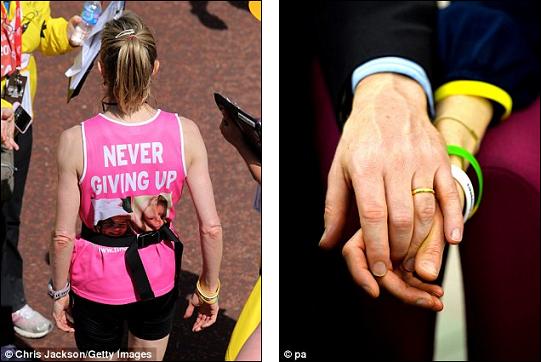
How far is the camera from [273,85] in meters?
0.73

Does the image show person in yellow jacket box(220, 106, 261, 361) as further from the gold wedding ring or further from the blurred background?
the gold wedding ring

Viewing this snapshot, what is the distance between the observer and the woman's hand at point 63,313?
0.75 m

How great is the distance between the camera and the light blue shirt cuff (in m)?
0.87

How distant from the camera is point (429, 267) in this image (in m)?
0.73

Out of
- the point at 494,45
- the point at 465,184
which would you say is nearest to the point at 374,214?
the point at 465,184

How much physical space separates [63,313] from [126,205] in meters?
0.15

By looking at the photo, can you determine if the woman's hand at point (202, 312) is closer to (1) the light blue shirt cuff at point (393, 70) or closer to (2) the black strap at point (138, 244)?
(2) the black strap at point (138, 244)

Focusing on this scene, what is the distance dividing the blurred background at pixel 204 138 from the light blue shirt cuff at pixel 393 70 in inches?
5.6

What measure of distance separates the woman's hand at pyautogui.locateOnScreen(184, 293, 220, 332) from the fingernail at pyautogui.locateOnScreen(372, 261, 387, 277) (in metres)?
0.18

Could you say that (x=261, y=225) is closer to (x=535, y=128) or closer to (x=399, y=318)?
(x=399, y=318)

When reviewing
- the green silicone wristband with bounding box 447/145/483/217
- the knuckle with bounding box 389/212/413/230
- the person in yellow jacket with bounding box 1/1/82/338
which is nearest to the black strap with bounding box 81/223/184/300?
the person in yellow jacket with bounding box 1/1/82/338

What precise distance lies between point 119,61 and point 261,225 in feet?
0.73

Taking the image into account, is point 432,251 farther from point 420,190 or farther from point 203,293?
point 203,293

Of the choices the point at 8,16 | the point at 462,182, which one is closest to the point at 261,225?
the point at 462,182
